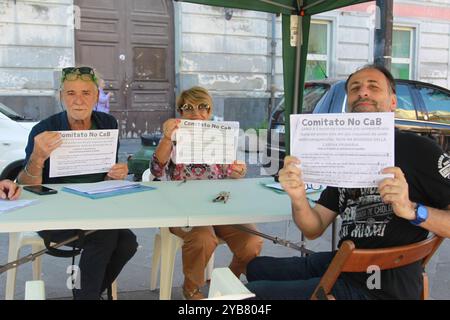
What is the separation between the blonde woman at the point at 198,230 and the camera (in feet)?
8.45

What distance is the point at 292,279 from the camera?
1.98m

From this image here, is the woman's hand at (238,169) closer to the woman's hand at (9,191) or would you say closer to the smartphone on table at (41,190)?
the smartphone on table at (41,190)

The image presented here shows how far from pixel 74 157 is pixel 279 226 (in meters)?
3.07

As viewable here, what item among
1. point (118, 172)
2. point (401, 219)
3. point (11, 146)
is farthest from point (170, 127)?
point (11, 146)

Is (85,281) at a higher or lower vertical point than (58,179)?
lower

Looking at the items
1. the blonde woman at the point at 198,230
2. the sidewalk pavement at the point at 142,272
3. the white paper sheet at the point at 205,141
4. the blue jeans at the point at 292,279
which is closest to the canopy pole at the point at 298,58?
the blonde woman at the point at 198,230

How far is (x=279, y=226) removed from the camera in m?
5.05

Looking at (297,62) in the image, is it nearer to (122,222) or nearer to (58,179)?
(58,179)

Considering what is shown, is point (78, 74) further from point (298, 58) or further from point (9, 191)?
point (298, 58)

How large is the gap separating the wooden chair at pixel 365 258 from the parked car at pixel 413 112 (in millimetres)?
4641

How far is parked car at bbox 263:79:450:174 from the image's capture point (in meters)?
6.40

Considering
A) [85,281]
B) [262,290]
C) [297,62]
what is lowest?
[85,281]

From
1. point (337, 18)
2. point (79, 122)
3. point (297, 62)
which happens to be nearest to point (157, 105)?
point (337, 18)

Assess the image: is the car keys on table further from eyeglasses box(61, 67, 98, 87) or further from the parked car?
the parked car
